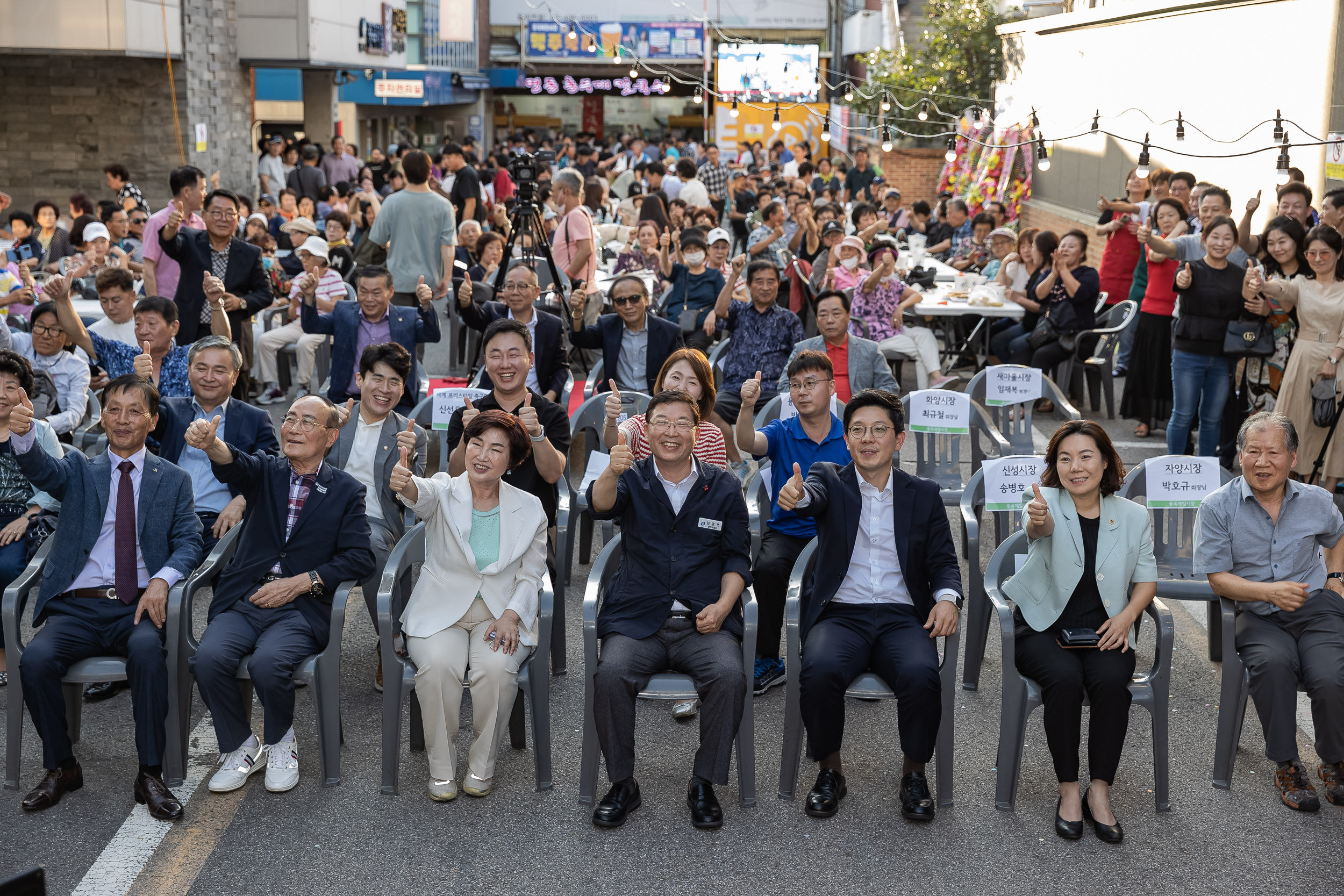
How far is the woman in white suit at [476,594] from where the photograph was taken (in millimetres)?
4129

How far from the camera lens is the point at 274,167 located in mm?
19609

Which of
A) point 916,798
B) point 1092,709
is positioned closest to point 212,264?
point 916,798

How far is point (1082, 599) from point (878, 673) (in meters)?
0.74

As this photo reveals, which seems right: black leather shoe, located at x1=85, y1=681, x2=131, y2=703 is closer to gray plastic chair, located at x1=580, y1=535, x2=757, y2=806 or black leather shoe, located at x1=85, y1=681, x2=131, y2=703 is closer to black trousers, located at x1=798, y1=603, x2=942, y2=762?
gray plastic chair, located at x1=580, y1=535, x2=757, y2=806

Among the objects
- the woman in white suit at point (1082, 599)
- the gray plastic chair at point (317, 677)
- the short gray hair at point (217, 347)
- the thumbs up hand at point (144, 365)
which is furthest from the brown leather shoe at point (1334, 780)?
the thumbs up hand at point (144, 365)

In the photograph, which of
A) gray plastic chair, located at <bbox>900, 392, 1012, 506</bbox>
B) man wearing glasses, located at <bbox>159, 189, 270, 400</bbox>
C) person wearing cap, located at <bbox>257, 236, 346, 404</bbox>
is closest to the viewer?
gray plastic chair, located at <bbox>900, 392, 1012, 506</bbox>

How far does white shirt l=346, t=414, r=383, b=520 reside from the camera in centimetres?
523

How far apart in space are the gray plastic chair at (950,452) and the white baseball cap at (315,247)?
5.48m

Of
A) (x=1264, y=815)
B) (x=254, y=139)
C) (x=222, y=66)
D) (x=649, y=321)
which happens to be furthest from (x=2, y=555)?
(x=254, y=139)

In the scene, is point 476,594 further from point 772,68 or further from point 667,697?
point 772,68

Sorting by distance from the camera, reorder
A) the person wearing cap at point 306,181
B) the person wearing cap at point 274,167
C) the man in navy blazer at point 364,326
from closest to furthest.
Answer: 1. the man in navy blazer at point 364,326
2. the person wearing cap at point 306,181
3. the person wearing cap at point 274,167

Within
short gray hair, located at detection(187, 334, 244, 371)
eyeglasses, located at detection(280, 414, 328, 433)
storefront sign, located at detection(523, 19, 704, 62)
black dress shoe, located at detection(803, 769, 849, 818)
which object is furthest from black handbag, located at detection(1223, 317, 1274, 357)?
storefront sign, located at detection(523, 19, 704, 62)

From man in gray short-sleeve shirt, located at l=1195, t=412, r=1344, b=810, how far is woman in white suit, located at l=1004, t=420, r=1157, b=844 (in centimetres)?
38

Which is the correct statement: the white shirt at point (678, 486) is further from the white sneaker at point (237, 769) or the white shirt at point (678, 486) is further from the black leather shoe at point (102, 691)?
the black leather shoe at point (102, 691)
